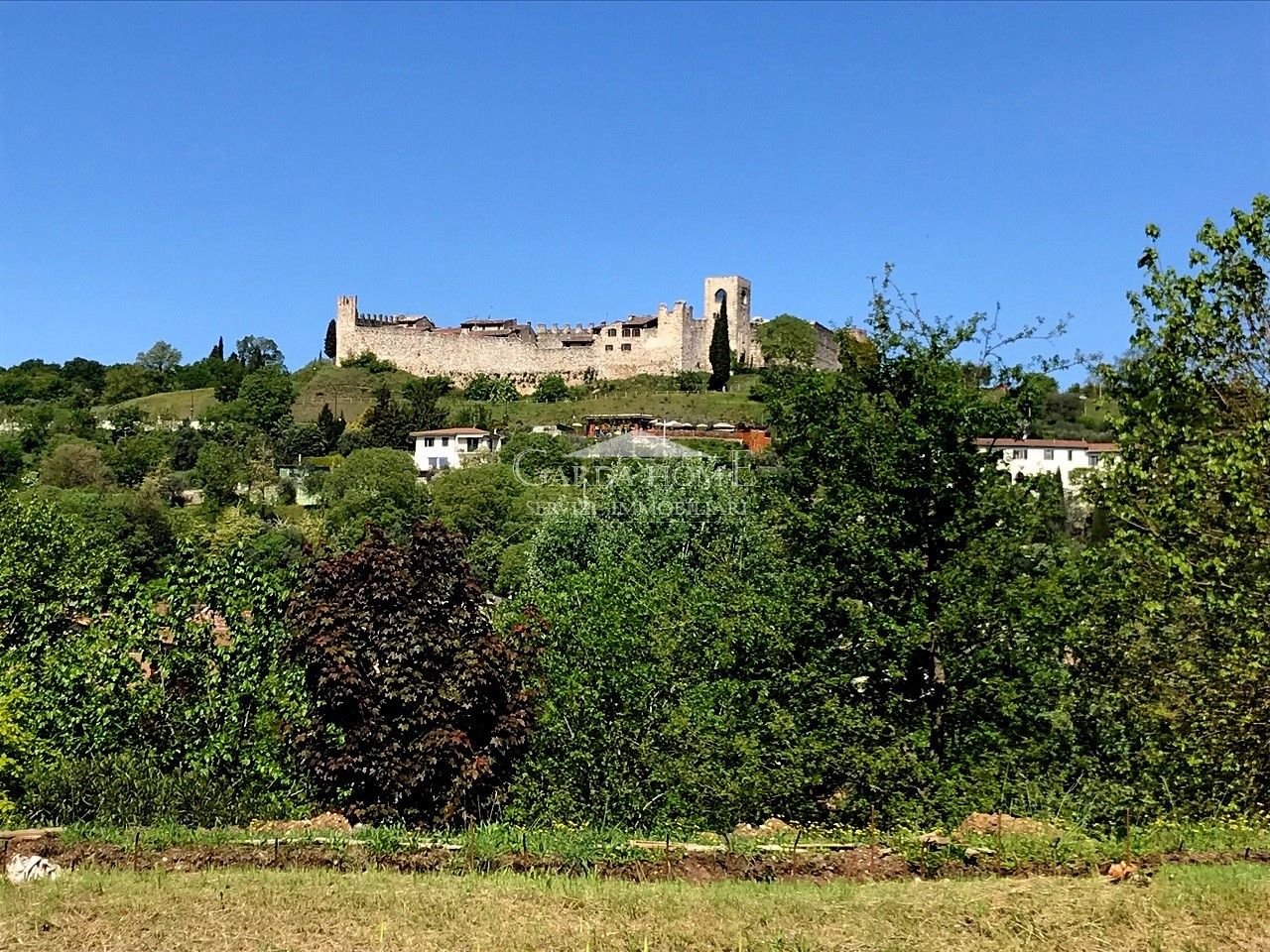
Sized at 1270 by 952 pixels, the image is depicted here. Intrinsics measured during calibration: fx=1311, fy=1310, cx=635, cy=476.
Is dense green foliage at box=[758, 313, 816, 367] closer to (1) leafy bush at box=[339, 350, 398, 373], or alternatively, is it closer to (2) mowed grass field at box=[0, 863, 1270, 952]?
(1) leafy bush at box=[339, 350, 398, 373]

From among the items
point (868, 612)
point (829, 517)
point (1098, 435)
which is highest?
point (1098, 435)

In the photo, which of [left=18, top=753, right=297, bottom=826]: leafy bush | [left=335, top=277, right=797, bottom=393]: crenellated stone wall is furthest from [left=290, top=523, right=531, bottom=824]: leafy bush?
[left=335, top=277, right=797, bottom=393]: crenellated stone wall

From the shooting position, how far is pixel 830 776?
45.7 feet

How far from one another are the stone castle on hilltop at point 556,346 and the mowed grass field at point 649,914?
295ft

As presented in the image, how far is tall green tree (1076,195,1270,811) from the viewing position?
497 inches

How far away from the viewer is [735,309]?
339ft

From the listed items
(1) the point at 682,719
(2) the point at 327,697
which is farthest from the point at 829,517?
(2) the point at 327,697

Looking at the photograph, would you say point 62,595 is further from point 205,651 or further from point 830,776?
point 830,776

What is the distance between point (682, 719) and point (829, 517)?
9.34 feet

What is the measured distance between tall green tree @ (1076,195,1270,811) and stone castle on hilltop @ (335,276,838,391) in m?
85.4

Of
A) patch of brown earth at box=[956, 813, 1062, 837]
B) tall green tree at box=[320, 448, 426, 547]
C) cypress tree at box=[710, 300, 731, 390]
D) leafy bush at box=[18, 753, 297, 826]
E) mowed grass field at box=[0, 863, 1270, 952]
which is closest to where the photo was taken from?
mowed grass field at box=[0, 863, 1270, 952]

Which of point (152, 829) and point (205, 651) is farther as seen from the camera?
point (205, 651)

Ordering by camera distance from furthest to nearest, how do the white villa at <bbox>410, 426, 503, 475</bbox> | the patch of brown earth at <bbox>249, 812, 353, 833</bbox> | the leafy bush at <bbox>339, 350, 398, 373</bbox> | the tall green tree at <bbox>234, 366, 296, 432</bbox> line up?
1. the leafy bush at <bbox>339, 350, 398, 373</bbox>
2. the tall green tree at <bbox>234, 366, 296, 432</bbox>
3. the white villa at <bbox>410, 426, 503, 475</bbox>
4. the patch of brown earth at <bbox>249, 812, 353, 833</bbox>

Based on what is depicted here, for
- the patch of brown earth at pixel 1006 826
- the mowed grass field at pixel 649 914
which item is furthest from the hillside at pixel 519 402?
the mowed grass field at pixel 649 914
